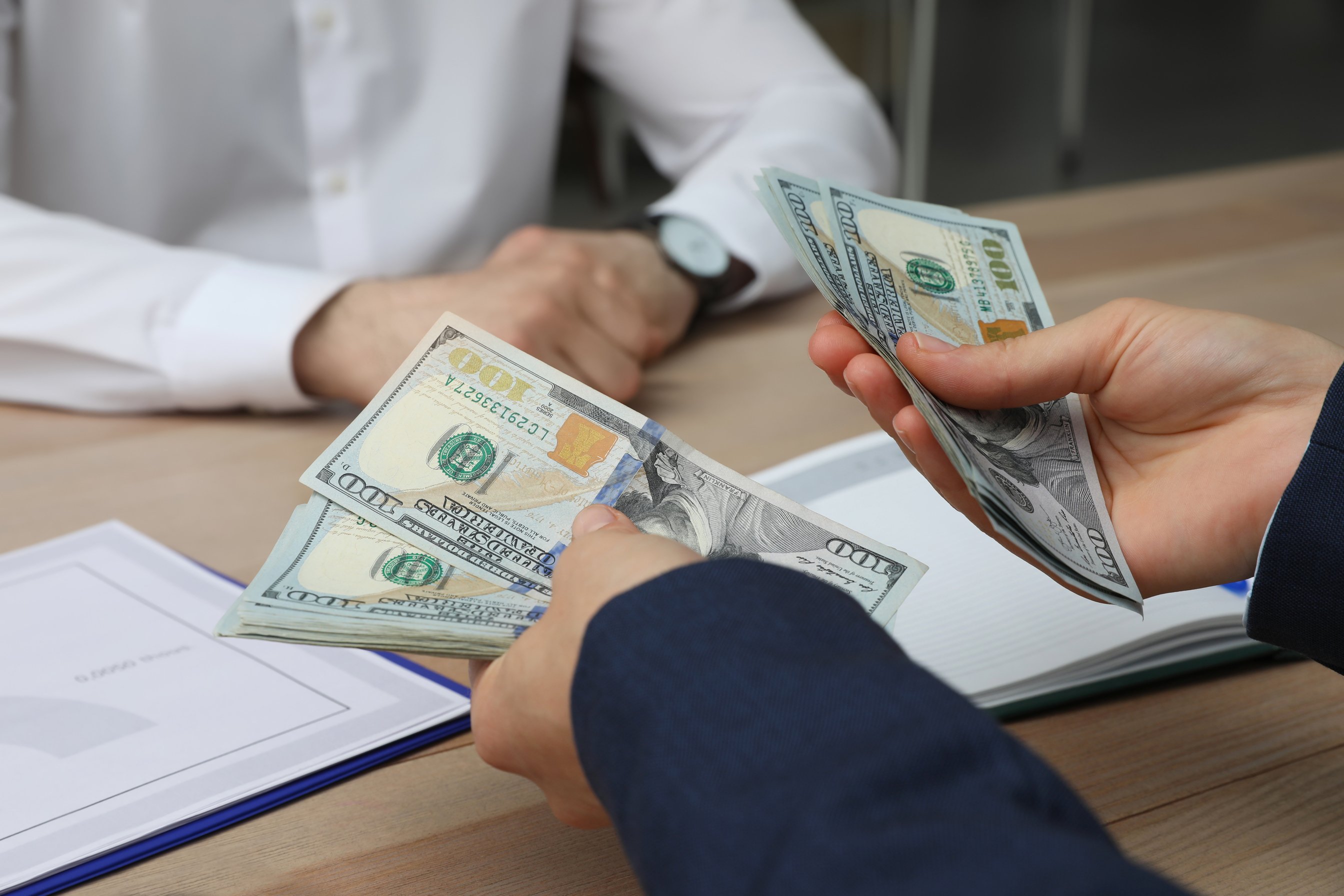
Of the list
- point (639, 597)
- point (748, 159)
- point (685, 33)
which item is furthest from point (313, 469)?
point (685, 33)

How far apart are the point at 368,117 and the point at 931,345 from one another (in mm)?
938

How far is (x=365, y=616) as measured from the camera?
471mm

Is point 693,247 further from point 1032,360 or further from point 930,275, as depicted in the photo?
point 1032,360

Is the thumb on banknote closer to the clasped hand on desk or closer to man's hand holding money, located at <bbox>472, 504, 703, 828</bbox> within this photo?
man's hand holding money, located at <bbox>472, 504, 703, 828</bbox>

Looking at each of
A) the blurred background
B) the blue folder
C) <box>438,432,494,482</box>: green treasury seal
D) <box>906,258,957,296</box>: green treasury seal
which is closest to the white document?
the blue folder

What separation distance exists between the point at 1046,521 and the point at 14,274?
0.90m

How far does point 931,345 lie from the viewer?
595 mm

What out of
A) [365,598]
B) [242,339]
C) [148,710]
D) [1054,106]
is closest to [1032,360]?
[365,598]

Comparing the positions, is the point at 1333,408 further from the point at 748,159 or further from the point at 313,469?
the point at 748,159

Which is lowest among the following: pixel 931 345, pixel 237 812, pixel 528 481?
pixel 237 812

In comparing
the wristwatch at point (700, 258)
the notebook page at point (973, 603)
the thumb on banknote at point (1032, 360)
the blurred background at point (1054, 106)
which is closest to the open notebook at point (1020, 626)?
the notebook page at point (973, 603)

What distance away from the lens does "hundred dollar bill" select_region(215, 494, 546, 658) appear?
46cm

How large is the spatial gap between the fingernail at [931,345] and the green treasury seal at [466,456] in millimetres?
247

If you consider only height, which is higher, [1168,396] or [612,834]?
[1168,396]
